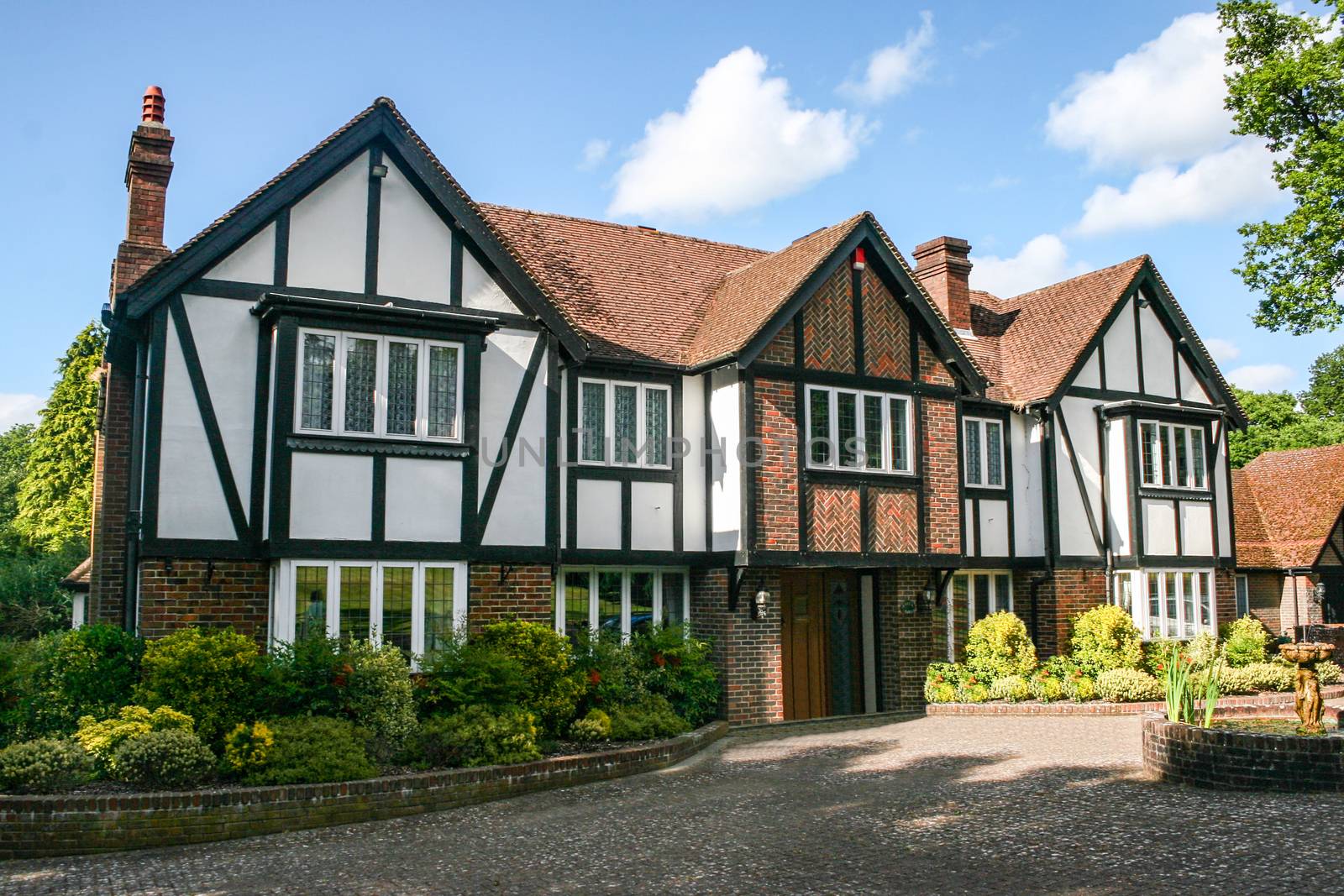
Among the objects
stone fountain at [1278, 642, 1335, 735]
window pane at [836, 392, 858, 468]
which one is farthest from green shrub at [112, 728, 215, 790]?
stone fountain at [1278, 642, 1335, 735]

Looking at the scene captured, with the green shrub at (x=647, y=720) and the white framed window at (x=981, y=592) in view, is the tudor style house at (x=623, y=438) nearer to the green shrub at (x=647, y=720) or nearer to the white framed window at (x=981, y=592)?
the white framed window at (x=981, y=592)

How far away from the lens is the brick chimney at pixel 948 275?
24.3m

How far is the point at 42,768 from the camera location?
36.8ft

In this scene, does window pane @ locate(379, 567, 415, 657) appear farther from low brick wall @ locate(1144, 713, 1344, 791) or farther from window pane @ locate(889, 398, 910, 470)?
low brick wall @ locate(1144, 713, 1344, 791)

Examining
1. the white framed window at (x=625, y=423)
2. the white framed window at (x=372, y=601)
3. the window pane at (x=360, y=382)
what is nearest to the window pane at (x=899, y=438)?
the white framed window at (x=625, y=423)

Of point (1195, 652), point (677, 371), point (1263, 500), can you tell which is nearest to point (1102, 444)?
point (1195, 652)

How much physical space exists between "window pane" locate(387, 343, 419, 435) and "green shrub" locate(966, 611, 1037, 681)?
1131 cm

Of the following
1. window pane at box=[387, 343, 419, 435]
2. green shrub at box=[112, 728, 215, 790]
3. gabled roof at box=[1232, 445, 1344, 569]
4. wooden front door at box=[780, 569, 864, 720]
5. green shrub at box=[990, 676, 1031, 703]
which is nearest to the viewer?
green shrub at box=[112, 728, 215, 790]

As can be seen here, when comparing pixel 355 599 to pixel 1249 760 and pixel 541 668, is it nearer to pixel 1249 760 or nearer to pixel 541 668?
pixel 541 668

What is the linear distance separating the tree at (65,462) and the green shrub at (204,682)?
1322 inches

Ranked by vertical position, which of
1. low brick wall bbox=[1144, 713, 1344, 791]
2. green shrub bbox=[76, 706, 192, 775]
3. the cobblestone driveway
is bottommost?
the cobblestone driveway

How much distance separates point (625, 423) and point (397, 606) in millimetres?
4946

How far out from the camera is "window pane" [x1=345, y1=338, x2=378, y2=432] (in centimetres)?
1502

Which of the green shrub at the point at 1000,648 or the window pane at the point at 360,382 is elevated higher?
the window pane at the point at 360,382
